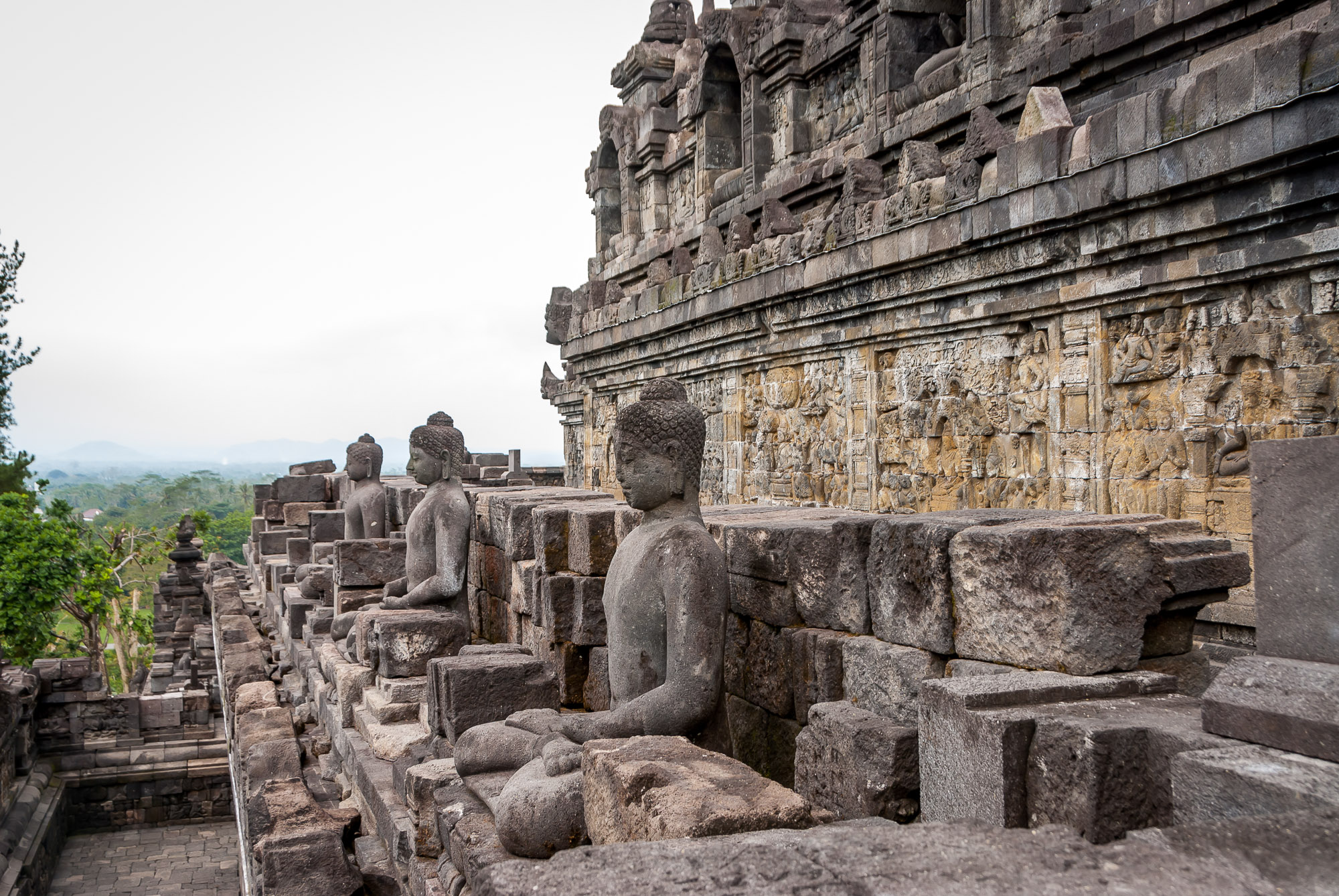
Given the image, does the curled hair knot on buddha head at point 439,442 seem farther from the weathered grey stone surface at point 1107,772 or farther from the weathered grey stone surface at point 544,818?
the weathered grey stone surface at point 1107,772

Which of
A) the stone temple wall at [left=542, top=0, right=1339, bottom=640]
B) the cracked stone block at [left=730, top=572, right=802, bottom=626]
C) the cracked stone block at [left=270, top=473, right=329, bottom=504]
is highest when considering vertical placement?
the stone temple wall at [left=542, top=0, right=1339, bottom=640]

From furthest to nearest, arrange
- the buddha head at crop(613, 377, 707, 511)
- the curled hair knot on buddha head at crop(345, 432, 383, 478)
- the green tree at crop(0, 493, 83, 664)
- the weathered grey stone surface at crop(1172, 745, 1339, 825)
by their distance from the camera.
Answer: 1. the green tree at crop(0, 493, 83, 664)
2. the curled hair knot on buddha head at crop(345, 432, 383, 478)
3. the buddha head at crop(613, 377, 707, 511)
4. the weathered grey stone surface at crop(1172, 745, 1339, 825)

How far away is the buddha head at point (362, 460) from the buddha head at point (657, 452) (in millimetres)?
6975

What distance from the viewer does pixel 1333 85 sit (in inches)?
190

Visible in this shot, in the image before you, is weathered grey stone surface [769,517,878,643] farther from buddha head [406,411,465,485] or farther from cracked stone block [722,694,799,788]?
buddha head [406,411,465,485]

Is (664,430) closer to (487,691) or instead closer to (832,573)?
(832,573)

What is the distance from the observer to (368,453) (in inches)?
412

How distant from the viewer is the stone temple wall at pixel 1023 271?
5277mm

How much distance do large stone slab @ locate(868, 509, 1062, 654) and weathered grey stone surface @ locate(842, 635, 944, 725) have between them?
4 cm

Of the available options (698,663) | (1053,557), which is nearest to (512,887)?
(698,663)

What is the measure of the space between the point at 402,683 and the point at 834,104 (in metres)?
10.4

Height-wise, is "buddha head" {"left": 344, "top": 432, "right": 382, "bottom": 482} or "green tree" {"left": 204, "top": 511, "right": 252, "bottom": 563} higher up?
"buddha head" {"left": 344, "top": 432, "right": 382, "bottom": 482}

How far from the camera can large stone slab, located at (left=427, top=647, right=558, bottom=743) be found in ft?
14.8

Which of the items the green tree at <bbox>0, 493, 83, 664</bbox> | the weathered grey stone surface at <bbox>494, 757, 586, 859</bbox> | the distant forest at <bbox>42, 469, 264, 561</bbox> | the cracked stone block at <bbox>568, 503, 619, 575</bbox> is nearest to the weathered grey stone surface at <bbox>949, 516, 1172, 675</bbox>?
the weathered grey stone surface at <bbox>494, 757, 586, 859</bbox>
